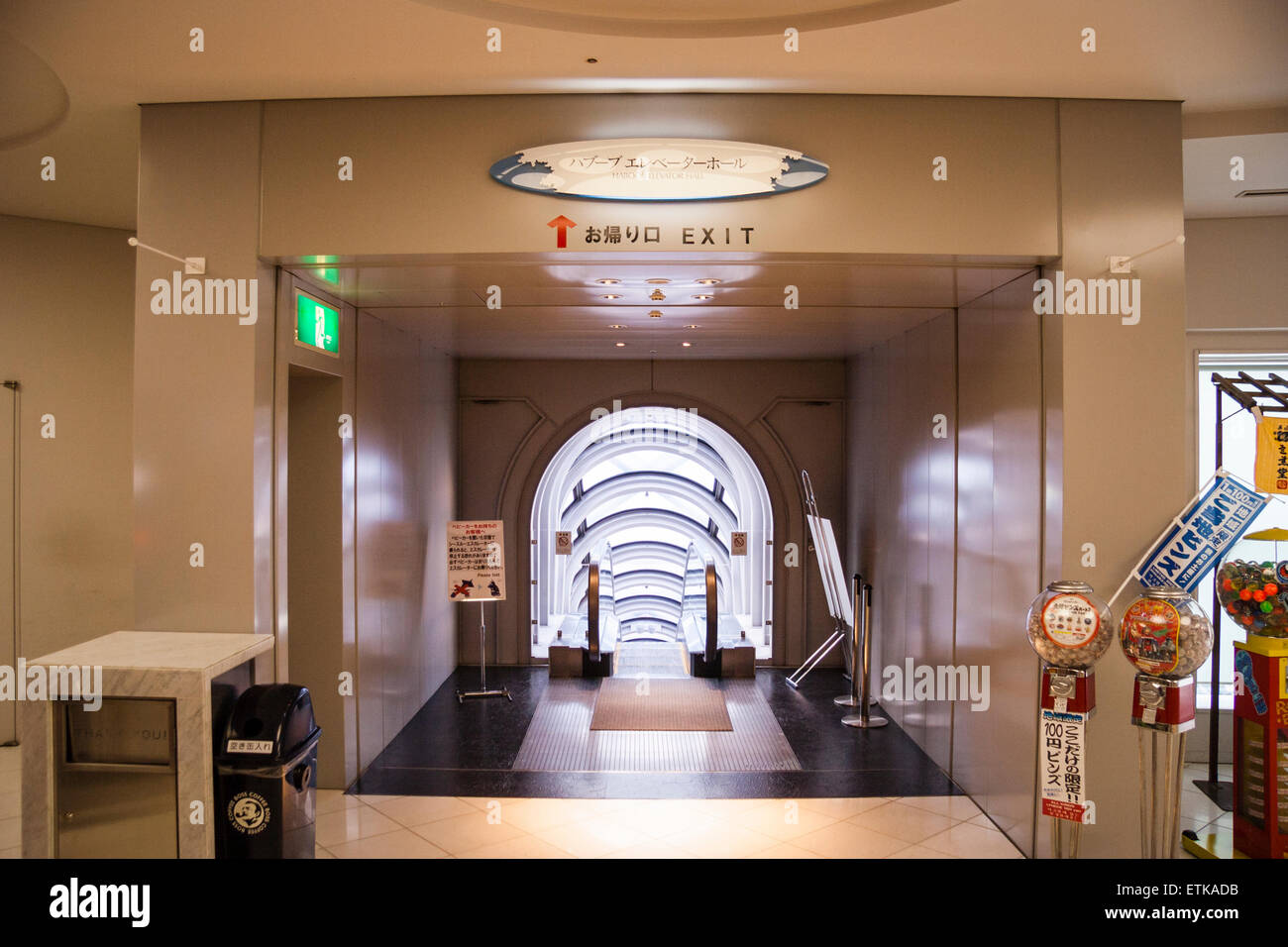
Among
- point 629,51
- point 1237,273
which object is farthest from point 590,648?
point 1237,273

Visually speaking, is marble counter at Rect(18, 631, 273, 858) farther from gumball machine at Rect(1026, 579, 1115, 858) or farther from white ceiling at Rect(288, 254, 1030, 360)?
gumball machine at Rect(1026, 579, 1115, 858)

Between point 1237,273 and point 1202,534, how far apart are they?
291 centimetres

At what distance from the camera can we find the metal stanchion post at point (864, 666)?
255 inches

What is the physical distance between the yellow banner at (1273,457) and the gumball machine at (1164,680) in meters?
1.45

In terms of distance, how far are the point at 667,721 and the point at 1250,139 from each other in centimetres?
520

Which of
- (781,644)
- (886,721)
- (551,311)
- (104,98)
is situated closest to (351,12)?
(104,98)

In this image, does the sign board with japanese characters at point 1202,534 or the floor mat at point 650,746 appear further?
the floor mat at point 650,746

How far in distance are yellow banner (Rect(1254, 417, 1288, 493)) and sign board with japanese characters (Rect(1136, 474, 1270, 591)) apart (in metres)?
0.93

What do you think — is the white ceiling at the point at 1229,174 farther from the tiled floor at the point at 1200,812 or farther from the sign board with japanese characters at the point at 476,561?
the sign board with japanese characters at the point at 476,561

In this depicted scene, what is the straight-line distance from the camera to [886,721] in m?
6.69

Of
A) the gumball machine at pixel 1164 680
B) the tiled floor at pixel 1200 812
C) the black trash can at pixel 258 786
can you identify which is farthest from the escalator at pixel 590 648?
the gumball machine at pixel 1164 680

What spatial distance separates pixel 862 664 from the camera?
673 centimetres

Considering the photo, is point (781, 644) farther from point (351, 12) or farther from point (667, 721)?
point (351, 12)

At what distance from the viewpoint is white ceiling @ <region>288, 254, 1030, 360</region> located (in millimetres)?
4359
